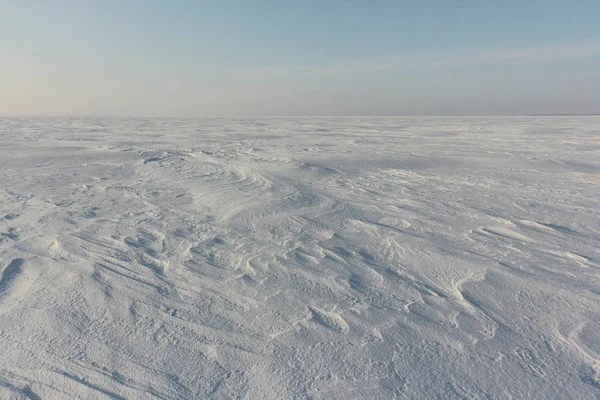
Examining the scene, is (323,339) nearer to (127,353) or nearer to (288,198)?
(127,353)

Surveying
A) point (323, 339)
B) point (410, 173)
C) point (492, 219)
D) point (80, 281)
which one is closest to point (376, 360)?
point (323, 339)

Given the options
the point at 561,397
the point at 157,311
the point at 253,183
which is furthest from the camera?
the point at 253,183

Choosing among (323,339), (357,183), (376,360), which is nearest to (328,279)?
(323,339)

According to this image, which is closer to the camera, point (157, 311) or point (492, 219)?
point (157, 311)

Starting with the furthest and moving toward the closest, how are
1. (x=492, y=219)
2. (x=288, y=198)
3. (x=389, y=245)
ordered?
(x=288, y=198) < (x=492, y=219) < (x=389, y=245)

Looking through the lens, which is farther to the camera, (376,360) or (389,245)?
(389,245)

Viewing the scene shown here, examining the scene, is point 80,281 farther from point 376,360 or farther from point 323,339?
point 376,360
